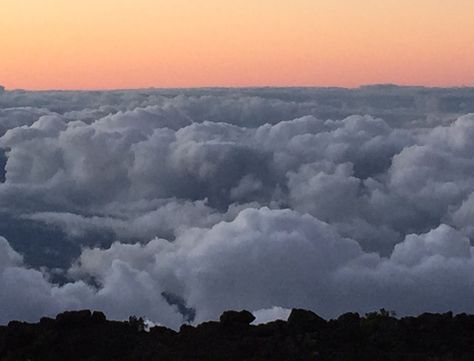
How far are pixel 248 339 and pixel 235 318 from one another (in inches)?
127

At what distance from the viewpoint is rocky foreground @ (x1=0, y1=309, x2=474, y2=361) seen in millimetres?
37031

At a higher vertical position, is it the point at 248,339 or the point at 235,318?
the point at 235,318

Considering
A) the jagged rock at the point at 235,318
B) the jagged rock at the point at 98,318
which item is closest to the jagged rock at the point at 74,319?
the jagged rock at the point at 98,318

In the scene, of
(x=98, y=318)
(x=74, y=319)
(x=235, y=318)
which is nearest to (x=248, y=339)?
(x=235, y=318)

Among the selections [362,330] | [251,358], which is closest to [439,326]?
[362,330]

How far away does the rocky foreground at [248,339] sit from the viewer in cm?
3703

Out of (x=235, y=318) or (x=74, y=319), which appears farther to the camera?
(x=74, y=319)

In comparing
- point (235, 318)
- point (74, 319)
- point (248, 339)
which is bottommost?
point (248, 339)

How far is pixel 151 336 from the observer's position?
1602 inches

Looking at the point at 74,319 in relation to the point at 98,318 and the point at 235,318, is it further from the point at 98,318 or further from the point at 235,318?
the point at 235,318

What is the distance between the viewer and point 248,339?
38594 millimetres

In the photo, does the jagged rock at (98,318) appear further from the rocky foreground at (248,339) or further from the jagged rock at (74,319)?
the jagged rock at (74,319)

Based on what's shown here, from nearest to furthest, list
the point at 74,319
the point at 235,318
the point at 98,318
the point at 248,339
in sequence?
the point at 248,339
the point at 235,318
the point at 74,319
the point at 98,318

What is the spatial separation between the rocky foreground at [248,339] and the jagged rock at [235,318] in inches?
1.8
